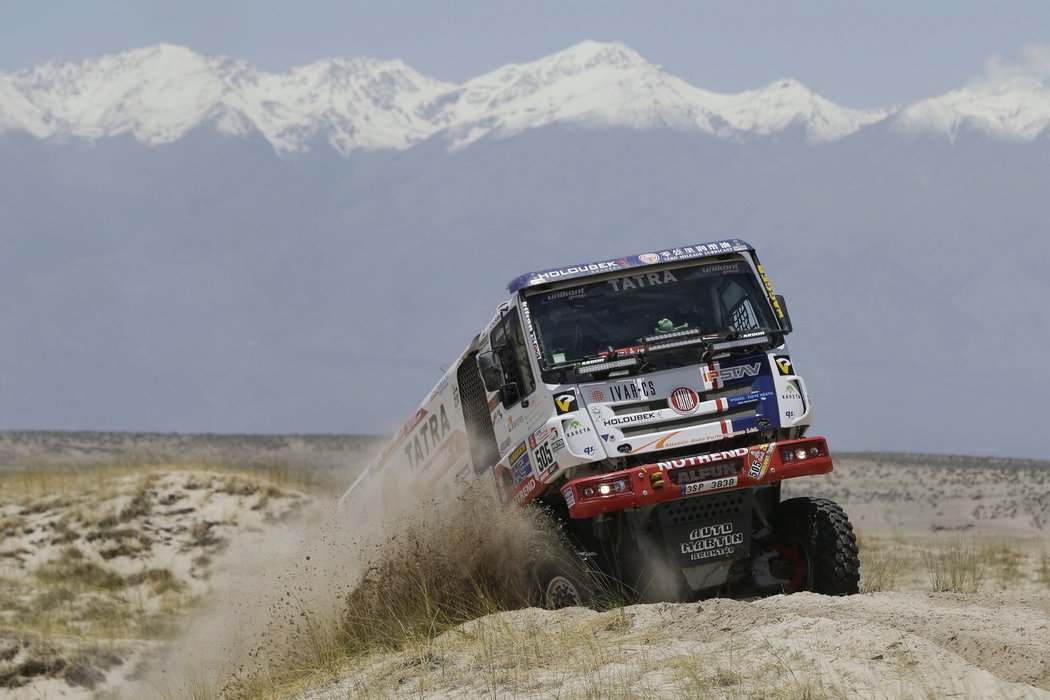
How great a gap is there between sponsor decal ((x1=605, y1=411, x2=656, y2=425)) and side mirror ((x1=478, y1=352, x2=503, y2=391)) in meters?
1.02

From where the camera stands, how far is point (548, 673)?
8.17 m

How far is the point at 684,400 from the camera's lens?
1054 cm

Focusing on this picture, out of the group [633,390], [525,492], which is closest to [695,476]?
[633,390]

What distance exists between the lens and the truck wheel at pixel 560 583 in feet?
33.3

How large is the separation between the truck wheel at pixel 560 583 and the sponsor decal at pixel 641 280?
85.0 inches

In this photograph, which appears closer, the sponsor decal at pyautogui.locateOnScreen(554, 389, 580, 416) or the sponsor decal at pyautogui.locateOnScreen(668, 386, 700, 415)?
the sponsor decal at pyautogui.locateOnScreen(554, 389, 580, 416)

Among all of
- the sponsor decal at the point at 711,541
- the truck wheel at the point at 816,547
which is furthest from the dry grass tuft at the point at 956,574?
the sponsor decal at the point at 711,541

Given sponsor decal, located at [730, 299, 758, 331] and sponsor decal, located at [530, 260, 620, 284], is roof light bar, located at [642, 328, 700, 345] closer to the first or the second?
sponsor decal, located at [730, 299, 758, 331]

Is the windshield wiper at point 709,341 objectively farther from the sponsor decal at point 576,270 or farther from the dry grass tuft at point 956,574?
the dry grass tuft at point 956,574

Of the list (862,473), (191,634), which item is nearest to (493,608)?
(191,634)

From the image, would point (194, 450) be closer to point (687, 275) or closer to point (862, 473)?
point (862, 473)

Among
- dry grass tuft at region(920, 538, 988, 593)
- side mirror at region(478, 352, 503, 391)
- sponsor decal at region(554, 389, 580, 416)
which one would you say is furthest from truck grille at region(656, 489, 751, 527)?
dry grass tuft at region(920, 538, 988, 593)

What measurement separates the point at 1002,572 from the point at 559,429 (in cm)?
806

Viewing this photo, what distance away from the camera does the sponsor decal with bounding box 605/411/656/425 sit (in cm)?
1036
